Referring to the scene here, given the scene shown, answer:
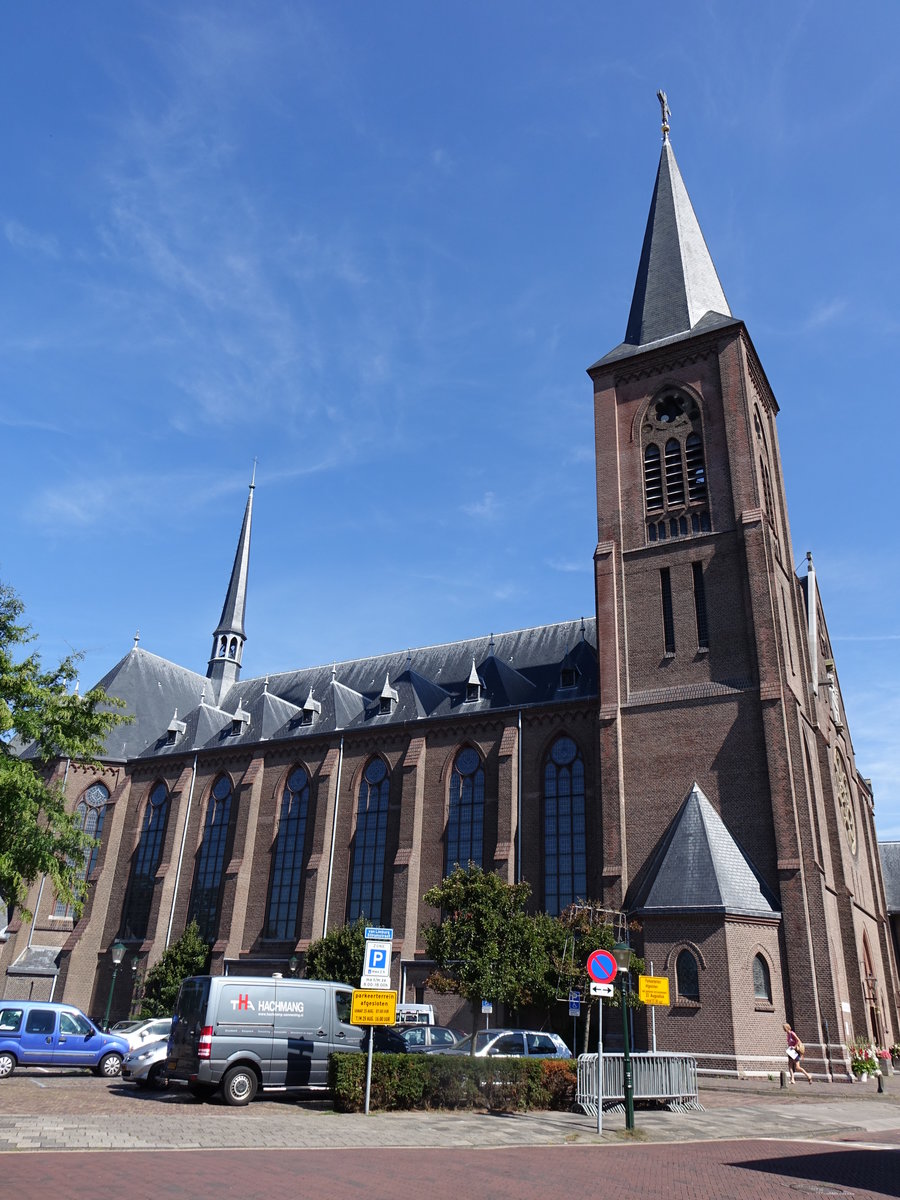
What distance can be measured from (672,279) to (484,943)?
95.1 feet

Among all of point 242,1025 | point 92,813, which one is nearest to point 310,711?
point 92,813

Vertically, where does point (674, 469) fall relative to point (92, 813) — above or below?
above

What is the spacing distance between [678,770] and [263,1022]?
17301mm

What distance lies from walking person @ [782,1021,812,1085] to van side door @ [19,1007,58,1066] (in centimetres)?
1847

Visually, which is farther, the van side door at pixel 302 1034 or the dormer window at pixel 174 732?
the dormer window at pixel 174 732

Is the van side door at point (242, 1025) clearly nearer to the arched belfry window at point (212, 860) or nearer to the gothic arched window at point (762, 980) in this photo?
the gothic arched window at point (762, 980)

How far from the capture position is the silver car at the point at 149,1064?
18.7 metres

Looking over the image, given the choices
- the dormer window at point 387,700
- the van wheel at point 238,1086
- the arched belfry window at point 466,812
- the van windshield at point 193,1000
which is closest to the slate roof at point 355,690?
the dormer window at point 387,700

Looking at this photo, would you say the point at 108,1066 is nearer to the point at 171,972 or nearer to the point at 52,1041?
the point at 52,1041

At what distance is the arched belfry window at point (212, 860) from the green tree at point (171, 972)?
4.53ft

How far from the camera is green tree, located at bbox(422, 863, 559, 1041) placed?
20984mm

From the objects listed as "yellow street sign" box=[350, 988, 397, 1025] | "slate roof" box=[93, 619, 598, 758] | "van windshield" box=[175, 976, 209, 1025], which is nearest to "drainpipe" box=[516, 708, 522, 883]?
"slate roof" box=[93, 619, 598, 758]

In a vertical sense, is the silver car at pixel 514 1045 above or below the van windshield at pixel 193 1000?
below

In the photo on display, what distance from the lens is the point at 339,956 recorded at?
105 ft
